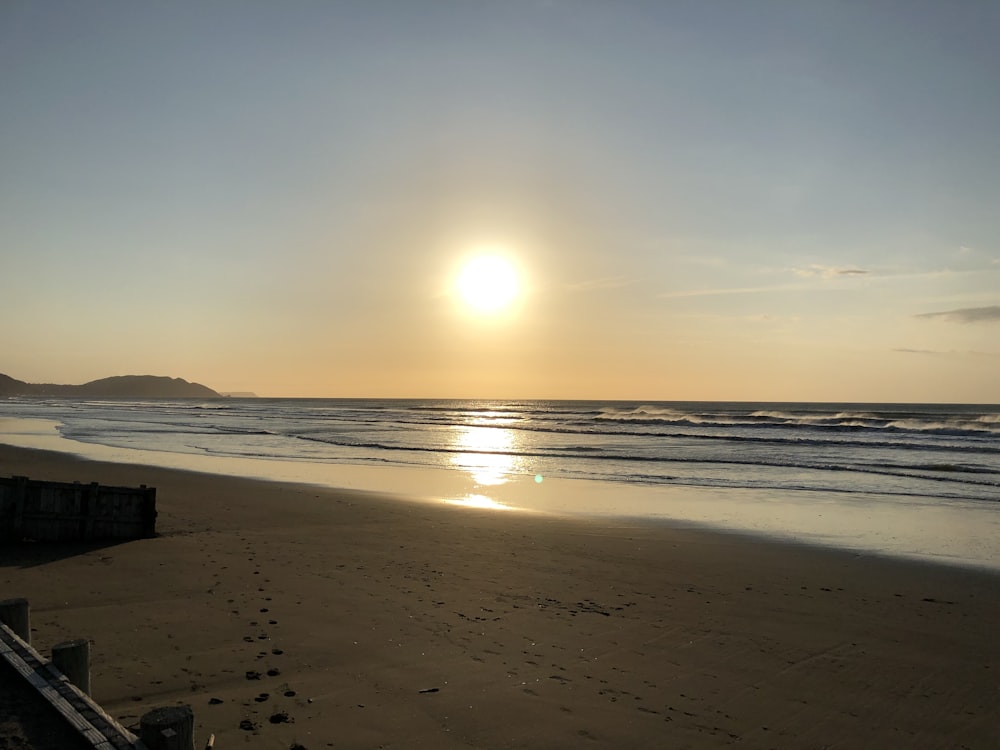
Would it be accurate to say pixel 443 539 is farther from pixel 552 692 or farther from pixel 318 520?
pixel 552 692

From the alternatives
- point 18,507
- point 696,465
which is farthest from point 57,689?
point 696,465

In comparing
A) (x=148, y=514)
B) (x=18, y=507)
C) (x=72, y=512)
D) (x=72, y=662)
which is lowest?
(x=148, y=514)

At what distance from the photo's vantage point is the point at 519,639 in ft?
22.5

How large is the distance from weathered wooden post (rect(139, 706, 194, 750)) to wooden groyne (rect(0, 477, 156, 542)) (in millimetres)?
9035

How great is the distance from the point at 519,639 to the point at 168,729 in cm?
436

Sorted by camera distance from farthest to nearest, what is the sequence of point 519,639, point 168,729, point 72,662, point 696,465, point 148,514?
point 696,465, point 148,514, point 519,639, point 72,662, point 168,729

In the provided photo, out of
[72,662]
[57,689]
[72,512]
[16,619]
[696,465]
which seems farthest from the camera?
[696,465]

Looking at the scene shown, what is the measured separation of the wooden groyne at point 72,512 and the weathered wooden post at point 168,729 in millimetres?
9035

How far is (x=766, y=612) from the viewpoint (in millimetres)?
8219

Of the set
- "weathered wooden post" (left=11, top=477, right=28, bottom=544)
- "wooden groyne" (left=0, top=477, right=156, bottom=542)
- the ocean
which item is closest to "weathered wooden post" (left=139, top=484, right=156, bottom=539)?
"wooden groyne" (left=0, top=477, right=156, bottom=542)

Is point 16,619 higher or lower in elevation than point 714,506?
higher

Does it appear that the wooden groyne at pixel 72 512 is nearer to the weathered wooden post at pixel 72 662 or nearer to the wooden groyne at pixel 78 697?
the wooden groyne at pixel 78 697

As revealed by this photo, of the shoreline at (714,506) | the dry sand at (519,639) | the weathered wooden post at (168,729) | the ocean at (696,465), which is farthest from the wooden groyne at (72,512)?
the ocean at (696,465)

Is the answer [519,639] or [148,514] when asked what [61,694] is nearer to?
[519,639]
